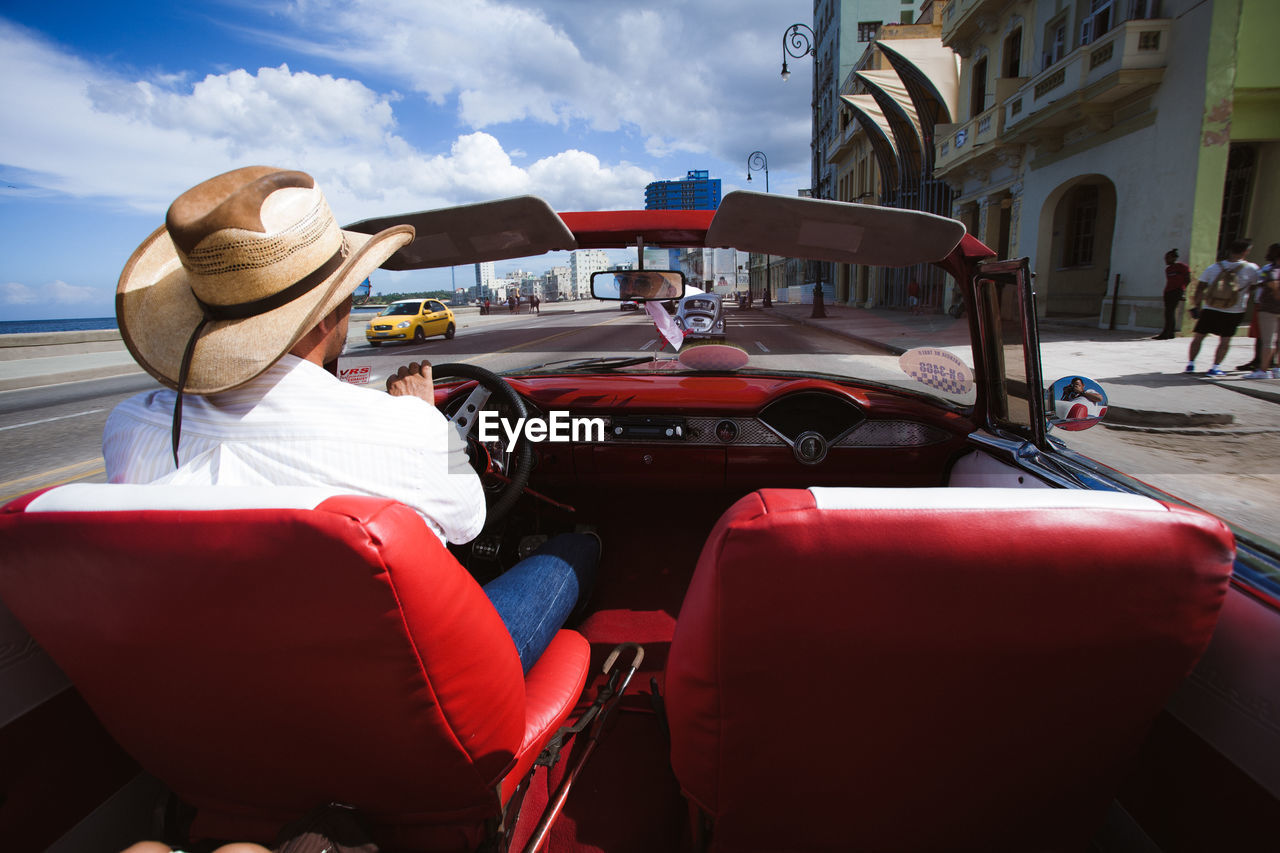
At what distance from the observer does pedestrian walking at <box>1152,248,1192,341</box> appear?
11688 mm

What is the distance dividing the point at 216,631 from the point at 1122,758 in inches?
65.8

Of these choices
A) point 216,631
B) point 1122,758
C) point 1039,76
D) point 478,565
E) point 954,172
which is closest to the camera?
point 216,631

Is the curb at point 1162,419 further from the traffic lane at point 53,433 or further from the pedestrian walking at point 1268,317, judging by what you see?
the traffic lane at point 53,433

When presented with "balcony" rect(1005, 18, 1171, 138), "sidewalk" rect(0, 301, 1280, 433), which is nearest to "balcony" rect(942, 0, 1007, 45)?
"balcony" rect(1005, 18, 1171, 138)

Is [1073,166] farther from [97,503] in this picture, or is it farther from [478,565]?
[97,503]

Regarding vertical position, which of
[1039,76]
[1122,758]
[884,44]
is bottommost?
[1122,758]

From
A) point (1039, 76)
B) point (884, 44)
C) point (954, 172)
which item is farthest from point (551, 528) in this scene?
point (884, 44)

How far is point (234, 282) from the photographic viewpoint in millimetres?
1228

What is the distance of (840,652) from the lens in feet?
3.22

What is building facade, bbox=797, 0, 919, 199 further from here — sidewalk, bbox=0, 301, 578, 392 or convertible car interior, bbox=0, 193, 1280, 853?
convertible car interior, bbox=0, 193, 1280, 853

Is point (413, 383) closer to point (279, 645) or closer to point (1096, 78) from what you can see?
point (279, 645)

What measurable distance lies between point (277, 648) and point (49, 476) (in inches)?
268

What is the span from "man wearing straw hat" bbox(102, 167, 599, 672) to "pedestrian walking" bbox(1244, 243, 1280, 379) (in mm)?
11346

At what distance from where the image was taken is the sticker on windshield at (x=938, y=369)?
2.55 metres
